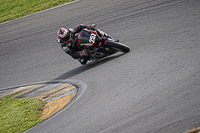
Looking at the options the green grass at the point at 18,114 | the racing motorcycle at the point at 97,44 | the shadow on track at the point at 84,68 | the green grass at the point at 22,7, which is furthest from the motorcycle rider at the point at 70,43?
the green grass at the point at 22,7

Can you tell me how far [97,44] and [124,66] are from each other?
4.64 ft

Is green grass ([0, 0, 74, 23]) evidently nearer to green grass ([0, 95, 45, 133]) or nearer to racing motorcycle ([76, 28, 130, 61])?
racing motorcycle ([76, 28, 130, 61])

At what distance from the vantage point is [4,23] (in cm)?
1587

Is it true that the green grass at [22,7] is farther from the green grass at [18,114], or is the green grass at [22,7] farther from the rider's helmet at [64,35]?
the green grass at [18,114]

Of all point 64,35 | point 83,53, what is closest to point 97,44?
point 83,53

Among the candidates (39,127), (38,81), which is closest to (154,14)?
(38,81)

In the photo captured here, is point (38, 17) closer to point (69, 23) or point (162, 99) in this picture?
point (69, 23)

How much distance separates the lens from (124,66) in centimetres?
762

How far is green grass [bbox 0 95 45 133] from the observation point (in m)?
6.25

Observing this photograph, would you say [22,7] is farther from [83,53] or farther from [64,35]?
[83,53]

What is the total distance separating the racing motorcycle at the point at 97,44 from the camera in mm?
8305

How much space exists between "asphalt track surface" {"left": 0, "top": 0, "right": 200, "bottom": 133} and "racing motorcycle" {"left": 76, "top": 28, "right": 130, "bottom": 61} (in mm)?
326

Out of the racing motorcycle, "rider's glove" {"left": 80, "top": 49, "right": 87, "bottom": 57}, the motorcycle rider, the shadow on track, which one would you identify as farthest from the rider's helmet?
the shadow on track

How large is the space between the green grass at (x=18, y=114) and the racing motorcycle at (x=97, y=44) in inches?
98.0
